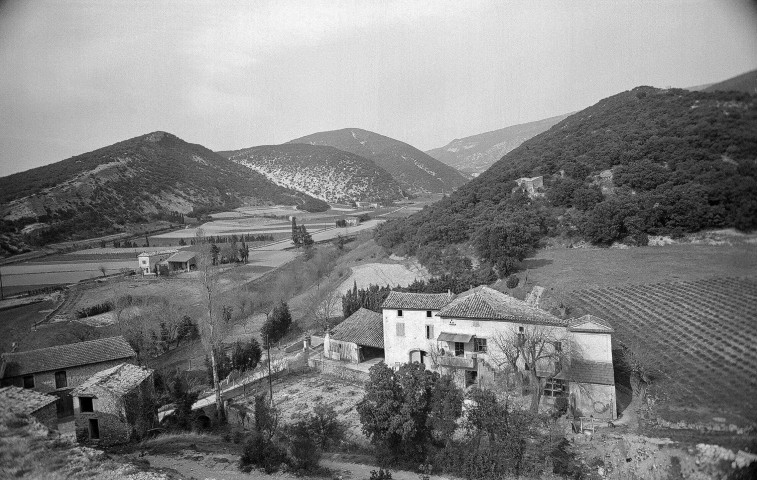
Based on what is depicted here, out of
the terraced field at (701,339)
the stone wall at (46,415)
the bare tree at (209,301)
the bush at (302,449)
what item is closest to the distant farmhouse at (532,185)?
the terraced field at (701,339)

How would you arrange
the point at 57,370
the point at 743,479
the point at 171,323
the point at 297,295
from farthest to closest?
the point at 297,295
the point at 171,323
the point at 57,370
the point at 743,479

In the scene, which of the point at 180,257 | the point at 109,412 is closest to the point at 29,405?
the point at 109,412

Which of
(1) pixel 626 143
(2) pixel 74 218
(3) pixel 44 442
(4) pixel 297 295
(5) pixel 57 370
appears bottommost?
(4) pixel 297 295

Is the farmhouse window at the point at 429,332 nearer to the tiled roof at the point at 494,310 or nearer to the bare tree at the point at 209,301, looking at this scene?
the tiled roof at the point at 494,310

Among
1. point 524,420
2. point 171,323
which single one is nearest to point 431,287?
point 524,420

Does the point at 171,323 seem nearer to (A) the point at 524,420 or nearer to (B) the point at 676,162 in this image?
(A) the point at 524,420

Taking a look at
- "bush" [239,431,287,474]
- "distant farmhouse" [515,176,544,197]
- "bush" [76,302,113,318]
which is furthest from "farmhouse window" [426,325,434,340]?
"distant farmhouse" [515,176,544,197]

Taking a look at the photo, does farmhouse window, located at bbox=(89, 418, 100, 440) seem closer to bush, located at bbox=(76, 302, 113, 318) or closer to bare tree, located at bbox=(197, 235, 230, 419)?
bare tree, located at bbox=(197, 235, 230, 419)
